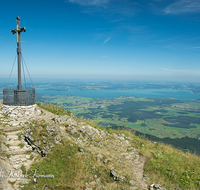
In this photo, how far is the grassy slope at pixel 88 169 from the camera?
29.6ft

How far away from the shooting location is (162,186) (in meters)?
8.64

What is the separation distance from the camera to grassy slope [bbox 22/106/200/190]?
9.02 metres

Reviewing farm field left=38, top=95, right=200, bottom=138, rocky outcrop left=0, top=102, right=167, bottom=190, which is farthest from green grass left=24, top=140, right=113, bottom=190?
farm field left=38, top=95, right=200, bottom=138

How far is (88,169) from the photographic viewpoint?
10.0m

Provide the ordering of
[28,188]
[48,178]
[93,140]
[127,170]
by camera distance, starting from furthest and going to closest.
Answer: [93,140], [127,170], [48,178], [28,188]

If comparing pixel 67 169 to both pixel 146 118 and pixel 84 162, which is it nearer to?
pixel 84 162

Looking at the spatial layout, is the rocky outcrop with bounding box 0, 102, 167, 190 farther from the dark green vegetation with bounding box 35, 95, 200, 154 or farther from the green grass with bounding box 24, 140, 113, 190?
the dark green vegetation with bounding box 35, 95, 200, 154

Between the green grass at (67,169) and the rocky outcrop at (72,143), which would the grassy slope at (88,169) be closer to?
the green grass at (67,169)

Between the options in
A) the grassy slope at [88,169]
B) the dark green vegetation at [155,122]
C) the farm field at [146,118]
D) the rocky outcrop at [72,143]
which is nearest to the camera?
the grassy slope at [88,169]

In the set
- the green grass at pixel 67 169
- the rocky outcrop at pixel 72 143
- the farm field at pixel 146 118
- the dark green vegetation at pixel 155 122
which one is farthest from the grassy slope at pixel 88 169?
the farm field at pixel 146 118

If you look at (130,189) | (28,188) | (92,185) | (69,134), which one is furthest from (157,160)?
(28,188)

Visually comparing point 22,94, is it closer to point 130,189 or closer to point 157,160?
point 130,189

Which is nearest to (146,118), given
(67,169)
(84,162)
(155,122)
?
(155,122)

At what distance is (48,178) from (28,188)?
134 centimetres
